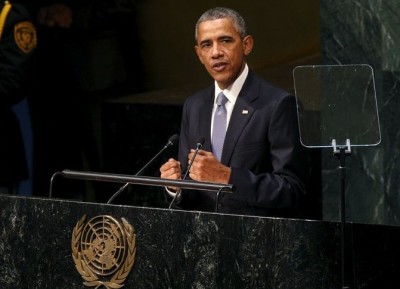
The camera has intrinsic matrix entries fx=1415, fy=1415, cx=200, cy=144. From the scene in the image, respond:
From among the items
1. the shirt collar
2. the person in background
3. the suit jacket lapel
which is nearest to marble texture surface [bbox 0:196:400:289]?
the suit jacket lapel

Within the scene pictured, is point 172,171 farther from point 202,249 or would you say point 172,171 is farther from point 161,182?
point 202,249

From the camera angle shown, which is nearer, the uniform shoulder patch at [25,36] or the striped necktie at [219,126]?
the striped necktie at [219,126]

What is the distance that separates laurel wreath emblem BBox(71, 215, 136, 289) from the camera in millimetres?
4879

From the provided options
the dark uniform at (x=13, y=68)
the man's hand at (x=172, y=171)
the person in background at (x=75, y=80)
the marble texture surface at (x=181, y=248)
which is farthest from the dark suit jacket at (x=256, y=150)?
the person in background at (x=75, y=80)

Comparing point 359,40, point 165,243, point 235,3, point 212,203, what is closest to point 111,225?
point 165,243

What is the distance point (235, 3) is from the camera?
767cm

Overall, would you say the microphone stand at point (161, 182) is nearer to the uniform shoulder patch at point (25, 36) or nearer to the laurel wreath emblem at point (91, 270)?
the laurel wreath emblem at point (91, 270)

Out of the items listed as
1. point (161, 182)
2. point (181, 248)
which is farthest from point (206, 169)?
point (181, 248)

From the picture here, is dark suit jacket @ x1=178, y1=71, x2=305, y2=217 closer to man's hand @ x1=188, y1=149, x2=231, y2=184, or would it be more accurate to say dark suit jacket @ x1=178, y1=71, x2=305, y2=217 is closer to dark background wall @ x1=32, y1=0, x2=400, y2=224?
man's hand @ x1=188, y1=149, x2=231, y2=184

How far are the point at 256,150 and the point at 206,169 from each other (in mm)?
418

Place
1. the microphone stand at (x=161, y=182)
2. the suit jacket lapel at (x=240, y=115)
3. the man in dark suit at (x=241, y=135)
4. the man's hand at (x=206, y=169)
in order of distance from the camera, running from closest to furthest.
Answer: the microphone stand at (x=161, y=182) → the man's hand at (x=206, y=169) → the man in dark suit at (x=241, y=135) → the suit jacket lapel at (x=240, y=115)

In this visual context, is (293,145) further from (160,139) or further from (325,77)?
(160,139)

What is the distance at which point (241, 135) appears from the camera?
5496mm

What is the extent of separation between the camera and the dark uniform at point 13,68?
743 cm
